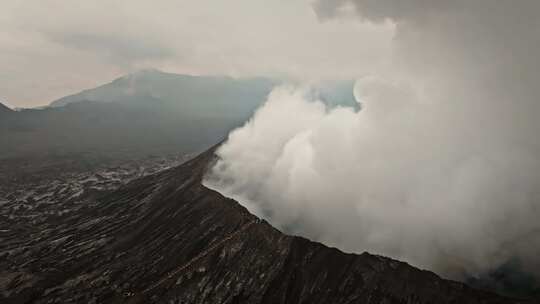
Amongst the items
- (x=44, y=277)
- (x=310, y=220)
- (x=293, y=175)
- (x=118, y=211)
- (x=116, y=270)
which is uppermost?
(x=293, y=175)

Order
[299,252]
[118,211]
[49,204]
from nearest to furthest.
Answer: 1. [299,252]
2. [118,211]
3. [49,204]

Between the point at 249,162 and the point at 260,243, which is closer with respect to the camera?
the point at 260,243

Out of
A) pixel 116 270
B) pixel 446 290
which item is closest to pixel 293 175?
pixel 116 270

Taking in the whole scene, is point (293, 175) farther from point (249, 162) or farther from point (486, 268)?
point (486, 268)

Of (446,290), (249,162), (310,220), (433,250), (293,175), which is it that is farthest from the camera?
(249,162)

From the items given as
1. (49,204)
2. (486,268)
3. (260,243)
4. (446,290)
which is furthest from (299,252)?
(49,204)

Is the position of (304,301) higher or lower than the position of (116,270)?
higher
